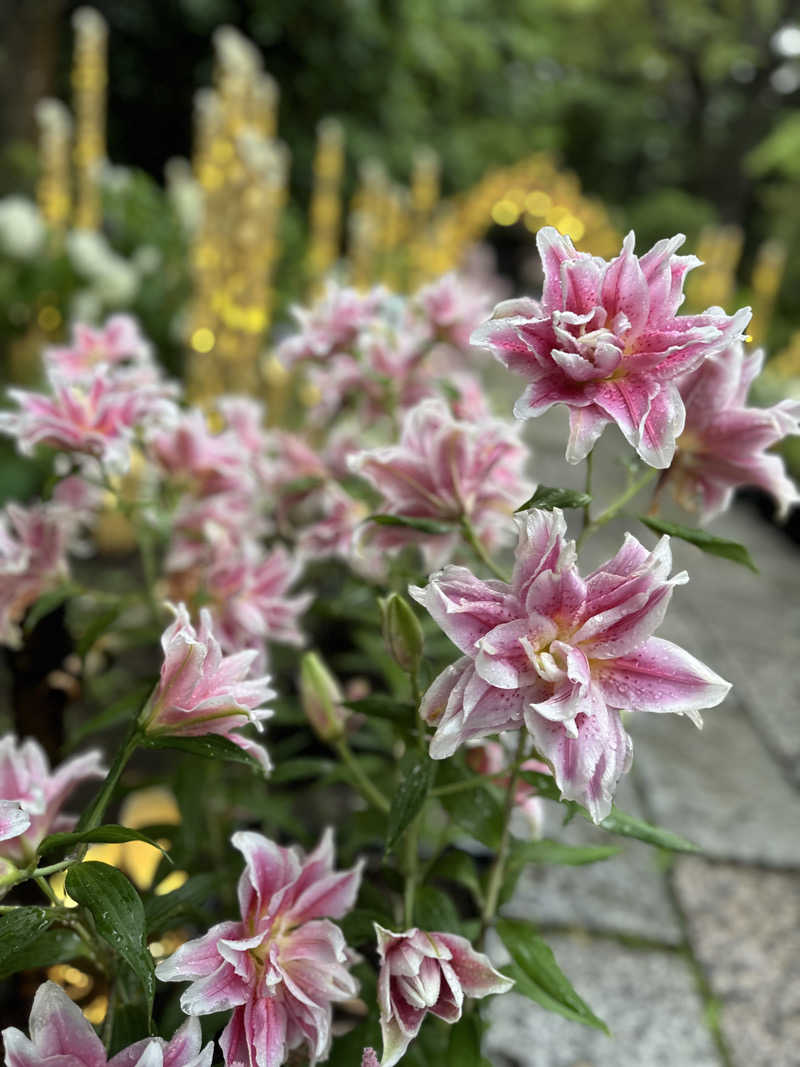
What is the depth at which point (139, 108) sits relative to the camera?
18.6 ft

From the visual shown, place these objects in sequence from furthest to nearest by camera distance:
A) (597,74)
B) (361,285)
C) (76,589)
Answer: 1. (597,74)
2. (361,285)
3. (76,589)

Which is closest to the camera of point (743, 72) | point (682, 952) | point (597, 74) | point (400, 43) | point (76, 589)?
point (76, 589)

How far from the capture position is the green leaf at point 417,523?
584 millimetres

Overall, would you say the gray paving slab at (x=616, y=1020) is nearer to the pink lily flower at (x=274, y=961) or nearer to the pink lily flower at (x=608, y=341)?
the pink lily flower at (x=274, y=961)

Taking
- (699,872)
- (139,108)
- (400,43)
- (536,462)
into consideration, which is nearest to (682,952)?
(699,872)

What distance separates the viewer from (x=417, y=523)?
0.60 meters

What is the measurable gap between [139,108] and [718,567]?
4.67m

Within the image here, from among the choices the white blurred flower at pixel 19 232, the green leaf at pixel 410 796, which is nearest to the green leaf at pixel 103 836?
the green leaf at pixel 410 796

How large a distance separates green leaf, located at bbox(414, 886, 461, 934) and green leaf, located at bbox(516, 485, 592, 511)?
0.84 ft

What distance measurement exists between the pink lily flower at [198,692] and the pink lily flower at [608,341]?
204 mm

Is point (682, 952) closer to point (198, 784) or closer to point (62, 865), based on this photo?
point (198, 784)

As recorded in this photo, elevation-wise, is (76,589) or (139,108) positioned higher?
(139,108)

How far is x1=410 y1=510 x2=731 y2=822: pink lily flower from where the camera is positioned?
42 centimetres

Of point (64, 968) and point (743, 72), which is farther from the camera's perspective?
point (743, 72)
